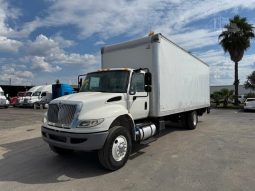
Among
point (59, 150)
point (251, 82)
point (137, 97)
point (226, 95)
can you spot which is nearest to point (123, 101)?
point (137, 97)

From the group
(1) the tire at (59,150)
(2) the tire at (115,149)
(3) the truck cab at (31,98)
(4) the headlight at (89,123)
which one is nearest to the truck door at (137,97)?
(2) the tire at (115,149)

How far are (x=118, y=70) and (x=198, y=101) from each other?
6.13 metres

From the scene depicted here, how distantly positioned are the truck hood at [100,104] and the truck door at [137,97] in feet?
1.34

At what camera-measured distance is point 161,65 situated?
837cm

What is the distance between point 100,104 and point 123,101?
848 mm

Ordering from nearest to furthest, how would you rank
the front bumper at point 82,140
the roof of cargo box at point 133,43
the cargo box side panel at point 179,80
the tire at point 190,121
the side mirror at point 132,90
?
the front bumper at point 82,140 < the side mirror at point 132,90 < the roof of cargo box at point 133,43 < the cargo box side panel at point 179,80 < the tire at point 190,121

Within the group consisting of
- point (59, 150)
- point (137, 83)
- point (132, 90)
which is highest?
point (137, 83)

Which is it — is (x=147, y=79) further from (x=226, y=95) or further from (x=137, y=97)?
(x=226, y=95)

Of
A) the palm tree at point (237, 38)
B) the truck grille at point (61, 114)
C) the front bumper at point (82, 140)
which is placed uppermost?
the palm tree at point (237, 38)

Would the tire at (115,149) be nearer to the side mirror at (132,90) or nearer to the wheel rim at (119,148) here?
the wheel rim at (119,148)

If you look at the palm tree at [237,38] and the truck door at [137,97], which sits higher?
the palm tree at [237,38]

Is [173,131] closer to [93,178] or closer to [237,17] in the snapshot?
[93,178]

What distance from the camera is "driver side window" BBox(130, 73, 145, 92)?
741 centimetres

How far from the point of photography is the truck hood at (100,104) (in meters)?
6.05
